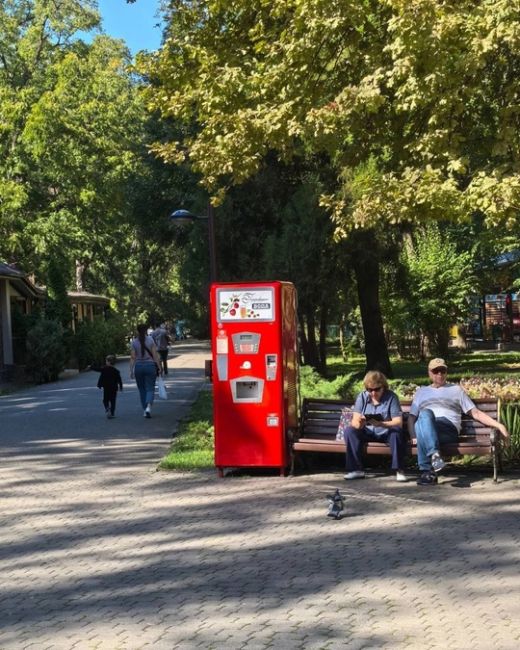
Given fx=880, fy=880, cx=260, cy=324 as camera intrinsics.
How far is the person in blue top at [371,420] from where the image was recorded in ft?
30.7

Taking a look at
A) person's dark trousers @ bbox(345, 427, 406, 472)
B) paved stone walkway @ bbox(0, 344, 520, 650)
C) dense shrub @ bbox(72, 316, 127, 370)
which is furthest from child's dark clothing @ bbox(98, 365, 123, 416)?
dense shrub @ bbox(72, 316, 127, 370)

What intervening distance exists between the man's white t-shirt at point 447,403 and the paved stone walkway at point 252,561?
2.28 feet

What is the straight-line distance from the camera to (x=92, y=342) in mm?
37031

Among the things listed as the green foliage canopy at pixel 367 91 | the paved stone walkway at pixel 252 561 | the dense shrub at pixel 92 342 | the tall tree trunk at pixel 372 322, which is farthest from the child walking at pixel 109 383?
the dense shrub at pixel 92 342

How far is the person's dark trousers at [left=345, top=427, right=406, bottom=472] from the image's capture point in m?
9.23

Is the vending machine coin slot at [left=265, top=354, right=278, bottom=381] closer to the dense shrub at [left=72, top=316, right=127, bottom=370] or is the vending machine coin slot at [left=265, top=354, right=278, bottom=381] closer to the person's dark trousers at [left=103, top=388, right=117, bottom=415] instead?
the person's dark trousers at [left=103, top=388, right=117, bottom=415]

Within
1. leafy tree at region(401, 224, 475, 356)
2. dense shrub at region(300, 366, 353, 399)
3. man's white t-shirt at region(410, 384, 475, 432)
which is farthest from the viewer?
leafy tree at region(401, 224, 475, 356)

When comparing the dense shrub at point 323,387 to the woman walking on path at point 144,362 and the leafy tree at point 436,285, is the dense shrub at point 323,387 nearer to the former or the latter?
the woman walking on path at point 144,362

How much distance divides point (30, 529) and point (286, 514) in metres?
2.29

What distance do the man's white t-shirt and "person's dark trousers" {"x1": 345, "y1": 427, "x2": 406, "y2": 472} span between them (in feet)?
1.16

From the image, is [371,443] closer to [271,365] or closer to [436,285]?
[271,365]

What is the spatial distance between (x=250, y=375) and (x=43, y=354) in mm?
20222

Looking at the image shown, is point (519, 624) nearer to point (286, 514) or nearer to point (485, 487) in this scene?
point (286, 514)

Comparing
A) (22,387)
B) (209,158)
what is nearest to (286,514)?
(209,158)
